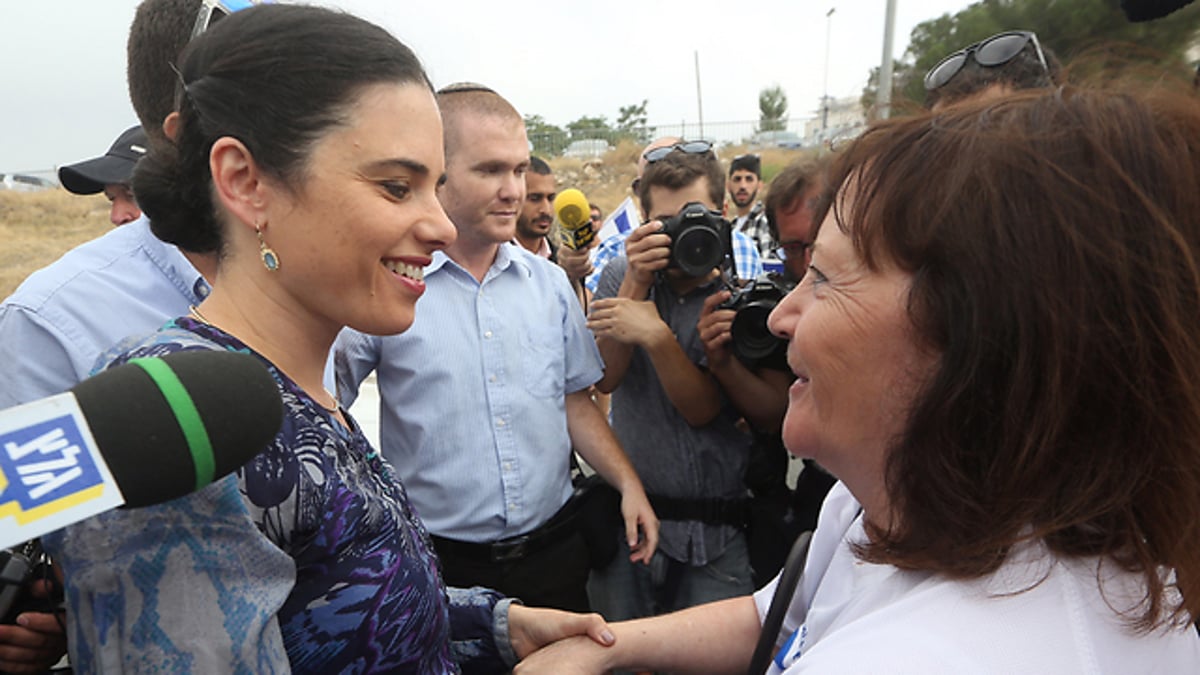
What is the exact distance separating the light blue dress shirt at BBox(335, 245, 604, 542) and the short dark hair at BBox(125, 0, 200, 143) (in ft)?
2.51

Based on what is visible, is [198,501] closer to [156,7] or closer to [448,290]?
[156,7]

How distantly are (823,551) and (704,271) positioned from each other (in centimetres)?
123

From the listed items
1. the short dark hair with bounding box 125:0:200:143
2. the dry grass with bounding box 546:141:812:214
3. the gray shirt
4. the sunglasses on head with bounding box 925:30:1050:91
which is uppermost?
the short dark hair with bounding box 125:0:200:143

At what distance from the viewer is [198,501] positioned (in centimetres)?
78

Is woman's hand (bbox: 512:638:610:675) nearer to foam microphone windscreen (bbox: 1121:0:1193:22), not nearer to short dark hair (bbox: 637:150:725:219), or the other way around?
short dark hair (bbox: 637:150:725:219)

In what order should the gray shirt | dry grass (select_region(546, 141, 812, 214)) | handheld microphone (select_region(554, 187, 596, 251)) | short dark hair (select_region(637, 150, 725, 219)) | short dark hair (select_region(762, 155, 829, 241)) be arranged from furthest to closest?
dry grass (select_region(546, 141, 812, 214)) < handheld microphone (select_region(554, 187, 596, 251)) < short dark hair (select_region(637, 150, 725, 219)) < the gray shirt < short dark hair (select_region(762, 155, 829, 241))

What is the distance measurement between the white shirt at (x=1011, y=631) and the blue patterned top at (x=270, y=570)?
1.94ft

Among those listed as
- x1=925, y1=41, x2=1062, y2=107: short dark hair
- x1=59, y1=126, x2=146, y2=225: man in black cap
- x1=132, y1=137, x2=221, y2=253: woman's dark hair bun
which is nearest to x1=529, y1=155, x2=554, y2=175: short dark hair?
x1=59, y1=126, x2=146, y2=225: man in black cap

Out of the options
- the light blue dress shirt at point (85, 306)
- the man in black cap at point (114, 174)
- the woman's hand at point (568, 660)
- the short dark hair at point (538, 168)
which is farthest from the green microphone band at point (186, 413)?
the short dark hair at point (538, 168)

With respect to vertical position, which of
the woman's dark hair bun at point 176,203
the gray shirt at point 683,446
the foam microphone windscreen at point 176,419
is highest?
the woman's dark hair bun at point 176,203

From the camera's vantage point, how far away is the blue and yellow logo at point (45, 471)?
44cm

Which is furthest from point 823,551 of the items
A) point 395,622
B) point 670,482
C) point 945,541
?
point 670,482

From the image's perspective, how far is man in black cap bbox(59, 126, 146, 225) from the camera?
2584 millimetres

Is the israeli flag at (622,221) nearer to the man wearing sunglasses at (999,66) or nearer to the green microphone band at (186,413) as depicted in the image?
the man wearing sunglasses at (999,66)
